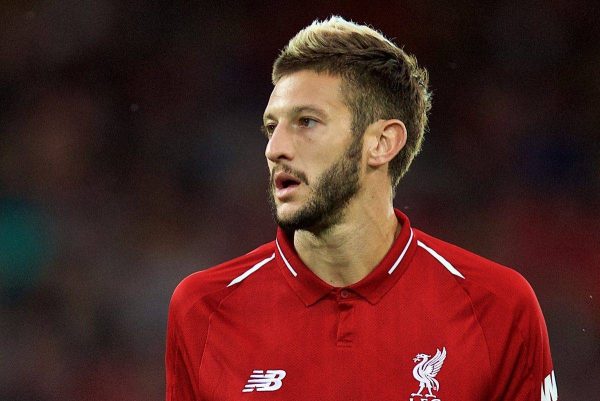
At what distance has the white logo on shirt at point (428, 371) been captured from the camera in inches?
95.7

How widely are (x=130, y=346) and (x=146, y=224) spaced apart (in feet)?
2.64

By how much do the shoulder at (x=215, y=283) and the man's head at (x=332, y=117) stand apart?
266 mm

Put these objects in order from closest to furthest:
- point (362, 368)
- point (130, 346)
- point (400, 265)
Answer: point (362, 368) < point (400, 265) < point (130, 346)

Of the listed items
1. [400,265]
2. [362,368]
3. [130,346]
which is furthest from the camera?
[130,346]

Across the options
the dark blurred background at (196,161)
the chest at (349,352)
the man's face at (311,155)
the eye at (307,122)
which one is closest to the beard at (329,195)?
the man's face at (311,155)

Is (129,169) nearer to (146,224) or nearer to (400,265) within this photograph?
(146,224)

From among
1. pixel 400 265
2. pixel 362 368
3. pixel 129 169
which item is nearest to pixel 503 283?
pixel 400 265

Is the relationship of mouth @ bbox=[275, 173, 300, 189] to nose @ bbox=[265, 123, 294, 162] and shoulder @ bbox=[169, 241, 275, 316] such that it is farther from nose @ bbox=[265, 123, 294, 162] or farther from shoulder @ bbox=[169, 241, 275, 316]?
shoulder @ bbox=[169, 241, 275, 316]

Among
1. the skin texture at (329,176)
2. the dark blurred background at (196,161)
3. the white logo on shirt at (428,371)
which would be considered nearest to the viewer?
the white logo on shirt at (428,371)

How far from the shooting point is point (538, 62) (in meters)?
5.99

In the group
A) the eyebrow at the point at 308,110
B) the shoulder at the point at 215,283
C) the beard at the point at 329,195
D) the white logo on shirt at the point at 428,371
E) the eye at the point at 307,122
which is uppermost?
the eyebrow at the point at 308,110

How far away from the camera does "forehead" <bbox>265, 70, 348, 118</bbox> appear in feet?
8.45

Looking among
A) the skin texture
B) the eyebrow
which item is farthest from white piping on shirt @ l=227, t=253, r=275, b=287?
the eyebrow

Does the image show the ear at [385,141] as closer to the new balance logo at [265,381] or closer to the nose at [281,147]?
the nose at [281,147]
